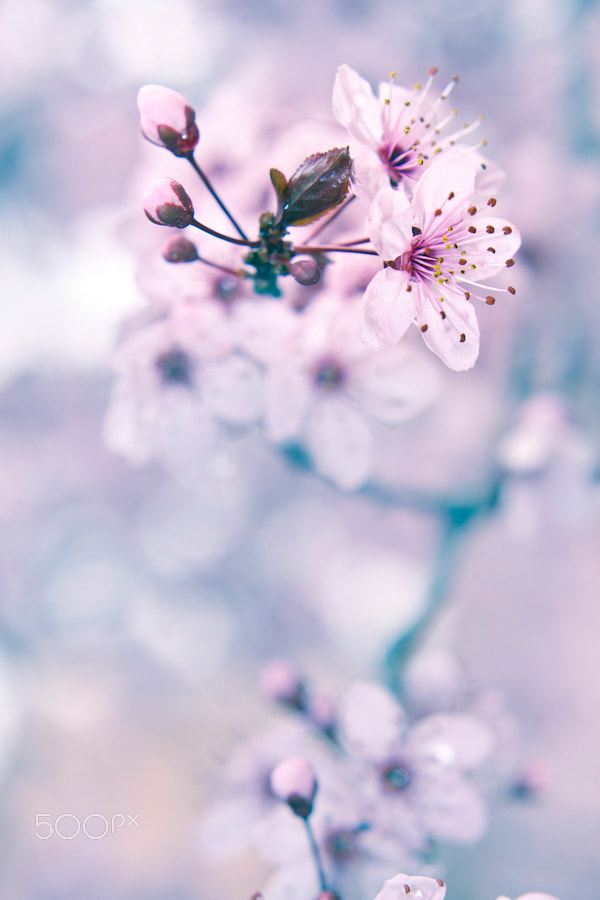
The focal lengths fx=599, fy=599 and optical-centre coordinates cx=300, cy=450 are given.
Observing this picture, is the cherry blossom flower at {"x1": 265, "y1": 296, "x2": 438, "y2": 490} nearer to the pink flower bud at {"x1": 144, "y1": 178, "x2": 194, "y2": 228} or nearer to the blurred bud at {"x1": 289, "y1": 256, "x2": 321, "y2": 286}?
the blurred bud at {"x1": 289, "y1": 256, "x2": 321, "y2": 286}

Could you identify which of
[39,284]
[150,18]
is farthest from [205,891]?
[150,18]

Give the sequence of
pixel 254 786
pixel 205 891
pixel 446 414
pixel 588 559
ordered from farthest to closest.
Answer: pixel 588 559
pixel 446 414
pixel 205 891
pixel 254 786

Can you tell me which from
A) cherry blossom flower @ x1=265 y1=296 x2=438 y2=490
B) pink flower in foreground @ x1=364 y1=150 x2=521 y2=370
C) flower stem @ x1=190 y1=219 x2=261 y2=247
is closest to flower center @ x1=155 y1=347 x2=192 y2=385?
cherry blossom flower @ x1=265 y1=296 x2=438 y2=490

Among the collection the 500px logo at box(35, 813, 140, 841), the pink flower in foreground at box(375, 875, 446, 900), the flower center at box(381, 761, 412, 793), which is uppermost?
the flower center at box(381, 761, 412, 793)

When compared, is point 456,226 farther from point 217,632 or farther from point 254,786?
point 217,632

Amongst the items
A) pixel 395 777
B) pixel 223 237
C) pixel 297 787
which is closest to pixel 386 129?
pixel 223 237
